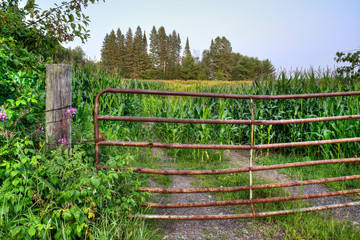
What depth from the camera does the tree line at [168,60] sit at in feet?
185

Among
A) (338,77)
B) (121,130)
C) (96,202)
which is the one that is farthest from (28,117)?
(338,77)

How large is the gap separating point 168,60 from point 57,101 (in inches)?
2724

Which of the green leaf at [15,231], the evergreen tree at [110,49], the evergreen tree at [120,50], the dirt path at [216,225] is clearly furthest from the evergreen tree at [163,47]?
the green leaf at [15,231]

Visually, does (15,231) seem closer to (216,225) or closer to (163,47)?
(216,225)

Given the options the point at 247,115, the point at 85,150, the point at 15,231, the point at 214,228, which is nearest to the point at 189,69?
the point at 247,115

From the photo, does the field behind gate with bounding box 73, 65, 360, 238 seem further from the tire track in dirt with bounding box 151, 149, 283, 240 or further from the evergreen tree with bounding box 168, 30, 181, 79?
the evergreen tree with bounding box 168, 30, 181, 79

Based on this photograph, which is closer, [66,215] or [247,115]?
[66,215]

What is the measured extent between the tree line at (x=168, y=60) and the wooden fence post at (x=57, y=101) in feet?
173

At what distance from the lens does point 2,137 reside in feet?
7.45

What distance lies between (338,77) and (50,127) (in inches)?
288

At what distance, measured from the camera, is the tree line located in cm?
5641

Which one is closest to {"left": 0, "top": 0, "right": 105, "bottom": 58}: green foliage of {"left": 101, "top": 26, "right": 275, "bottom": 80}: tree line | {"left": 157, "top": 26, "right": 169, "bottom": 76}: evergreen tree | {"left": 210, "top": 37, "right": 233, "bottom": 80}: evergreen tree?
{"left": 101, "top": 26, "right": 275, "bottom": 80}: tree line

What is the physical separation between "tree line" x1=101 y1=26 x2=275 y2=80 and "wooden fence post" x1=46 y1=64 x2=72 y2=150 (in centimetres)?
5285

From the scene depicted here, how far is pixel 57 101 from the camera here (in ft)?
8.09
